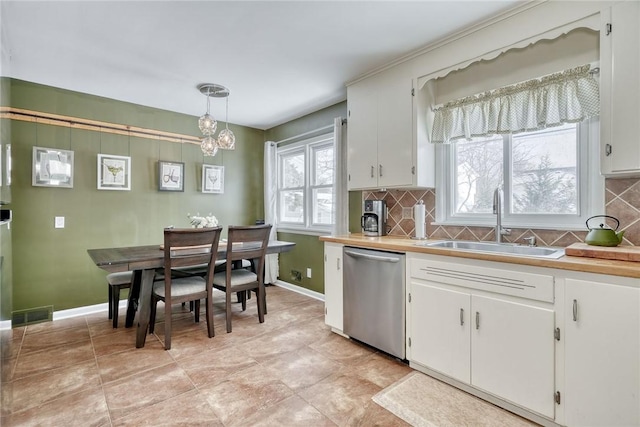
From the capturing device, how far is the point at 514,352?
5.52 feet

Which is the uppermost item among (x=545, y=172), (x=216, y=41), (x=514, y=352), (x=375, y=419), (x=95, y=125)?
(x=216, y=41)

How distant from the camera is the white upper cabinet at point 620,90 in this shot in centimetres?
159

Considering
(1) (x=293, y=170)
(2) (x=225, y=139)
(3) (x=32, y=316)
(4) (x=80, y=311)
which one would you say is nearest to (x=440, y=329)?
(2) (x=225, y=139)

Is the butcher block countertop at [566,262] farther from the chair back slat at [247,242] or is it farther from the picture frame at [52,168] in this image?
the picture frame at [52,168]

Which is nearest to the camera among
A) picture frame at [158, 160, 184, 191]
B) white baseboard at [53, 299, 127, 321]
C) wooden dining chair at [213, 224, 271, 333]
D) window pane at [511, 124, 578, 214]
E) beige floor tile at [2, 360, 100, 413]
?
beige floor tile at [2, 360, 100, 413]

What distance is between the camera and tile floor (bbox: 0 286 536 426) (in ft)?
5.57

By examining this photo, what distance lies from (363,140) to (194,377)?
7.65ft

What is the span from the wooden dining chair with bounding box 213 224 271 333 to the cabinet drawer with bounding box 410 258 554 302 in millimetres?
1473

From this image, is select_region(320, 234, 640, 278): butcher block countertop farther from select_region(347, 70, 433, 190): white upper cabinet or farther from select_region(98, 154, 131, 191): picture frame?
select_region(98, 154, 131, 191): picture frame

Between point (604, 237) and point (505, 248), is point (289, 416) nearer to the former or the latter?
point (505, 248)

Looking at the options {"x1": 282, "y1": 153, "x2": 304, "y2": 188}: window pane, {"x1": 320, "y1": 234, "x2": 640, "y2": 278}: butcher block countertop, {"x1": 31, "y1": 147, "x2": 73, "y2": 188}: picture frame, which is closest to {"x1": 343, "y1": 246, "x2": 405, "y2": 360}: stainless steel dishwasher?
{"x1": 320, "y1": 234, "x2": 640, "y2": 278}: butcher block countertop

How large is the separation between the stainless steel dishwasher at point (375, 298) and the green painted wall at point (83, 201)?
2.56 metres

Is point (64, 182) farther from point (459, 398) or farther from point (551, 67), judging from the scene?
point (551, 67)

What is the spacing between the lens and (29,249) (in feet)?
10.0
